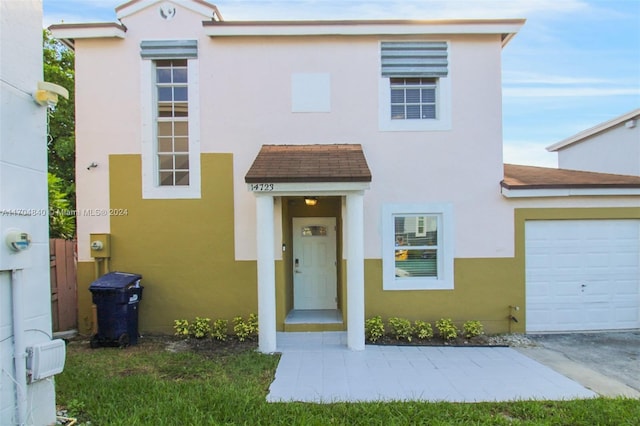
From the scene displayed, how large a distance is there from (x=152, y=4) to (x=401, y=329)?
8.24 metres

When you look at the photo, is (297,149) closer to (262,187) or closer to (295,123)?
(295,123)

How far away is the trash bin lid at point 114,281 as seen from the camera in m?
7.20

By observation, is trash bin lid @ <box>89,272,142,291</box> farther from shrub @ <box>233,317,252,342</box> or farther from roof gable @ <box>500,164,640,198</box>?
roof gable @ <box>500,164,640,198</box>

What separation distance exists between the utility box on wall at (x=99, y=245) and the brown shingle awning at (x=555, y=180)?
8.19 m

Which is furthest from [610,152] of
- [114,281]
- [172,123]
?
[114,281]

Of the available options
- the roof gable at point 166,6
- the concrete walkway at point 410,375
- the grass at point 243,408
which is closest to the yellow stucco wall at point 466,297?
the concrete walkway at point 410,375

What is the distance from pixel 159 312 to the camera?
8.00 metres

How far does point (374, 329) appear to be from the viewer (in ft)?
24.7

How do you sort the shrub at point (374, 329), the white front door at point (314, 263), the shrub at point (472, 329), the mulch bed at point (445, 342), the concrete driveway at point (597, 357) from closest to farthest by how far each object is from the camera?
the concrete driveway at point (597, 357), the mulch bed at point (445, 342), the shrub at point (374, 329), the shrub at point (472, 329), the white front door at point (314, 263)

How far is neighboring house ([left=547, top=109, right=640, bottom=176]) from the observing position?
1007 cm

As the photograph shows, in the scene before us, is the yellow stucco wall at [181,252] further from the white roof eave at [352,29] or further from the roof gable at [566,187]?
the roof gable at [566,187]

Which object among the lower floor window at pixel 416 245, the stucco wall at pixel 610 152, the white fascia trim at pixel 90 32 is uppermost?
the white fascia trim at pixel 90 32

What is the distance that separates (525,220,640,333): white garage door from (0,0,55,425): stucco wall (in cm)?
829

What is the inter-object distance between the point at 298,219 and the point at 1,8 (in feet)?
20.7
